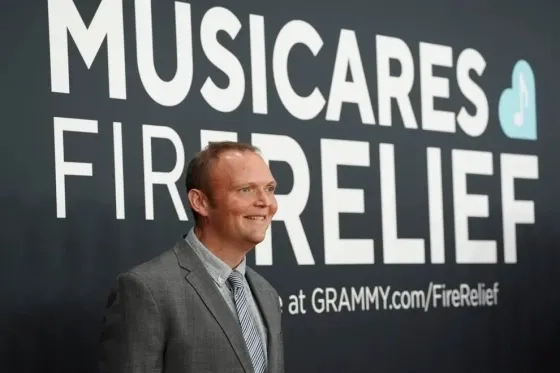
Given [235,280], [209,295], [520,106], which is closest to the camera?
[209,295]

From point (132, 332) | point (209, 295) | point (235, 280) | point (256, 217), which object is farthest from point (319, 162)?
point (132, 332)

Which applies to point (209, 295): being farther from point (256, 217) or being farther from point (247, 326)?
point (256, 217)

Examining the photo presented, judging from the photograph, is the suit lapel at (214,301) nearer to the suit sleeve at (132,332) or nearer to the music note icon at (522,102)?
the suit sleeve at (132,332)

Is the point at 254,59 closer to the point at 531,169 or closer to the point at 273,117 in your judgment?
the point at 273,117

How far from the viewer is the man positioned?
9.90 ft

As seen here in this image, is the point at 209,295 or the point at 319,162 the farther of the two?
the point at 319,162

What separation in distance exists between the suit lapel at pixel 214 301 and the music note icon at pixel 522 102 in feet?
9.57

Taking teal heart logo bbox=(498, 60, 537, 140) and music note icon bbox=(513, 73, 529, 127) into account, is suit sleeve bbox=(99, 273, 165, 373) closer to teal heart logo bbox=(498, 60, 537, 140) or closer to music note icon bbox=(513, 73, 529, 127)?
teal heart logo bbox=(498, 60, 537, 140)

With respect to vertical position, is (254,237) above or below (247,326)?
above

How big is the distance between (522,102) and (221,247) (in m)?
2.89

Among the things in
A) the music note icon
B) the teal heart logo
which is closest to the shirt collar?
the teal heart logo

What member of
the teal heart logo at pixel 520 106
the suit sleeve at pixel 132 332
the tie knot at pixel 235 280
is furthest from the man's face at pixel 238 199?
the teal heart logo at pixel 520 106

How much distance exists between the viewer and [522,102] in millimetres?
5691

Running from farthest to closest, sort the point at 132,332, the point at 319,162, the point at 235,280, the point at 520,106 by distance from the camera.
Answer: the point at 520,106 < the point at 319,162 < the point at 235,280 < the point at 132,332
